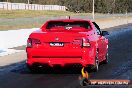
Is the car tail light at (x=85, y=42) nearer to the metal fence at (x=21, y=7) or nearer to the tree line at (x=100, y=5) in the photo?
the metal fence at (x=21, y=7)

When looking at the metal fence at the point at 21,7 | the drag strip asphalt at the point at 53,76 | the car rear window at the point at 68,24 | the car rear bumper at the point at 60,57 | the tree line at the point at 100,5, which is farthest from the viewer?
the tree line at the point at 100,5

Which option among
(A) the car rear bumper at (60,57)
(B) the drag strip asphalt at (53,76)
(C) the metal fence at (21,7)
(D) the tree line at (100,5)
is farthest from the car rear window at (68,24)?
(D) the tree line at (100,5)

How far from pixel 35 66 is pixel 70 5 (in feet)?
480

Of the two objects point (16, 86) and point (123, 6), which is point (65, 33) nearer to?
point (16, 86)

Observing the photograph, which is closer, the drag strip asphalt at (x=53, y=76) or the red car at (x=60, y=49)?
the drag strip asphalt at (x=53, y=76)

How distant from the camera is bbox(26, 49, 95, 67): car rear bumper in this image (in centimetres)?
1225

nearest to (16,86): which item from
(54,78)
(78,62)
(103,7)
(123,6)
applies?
(54,78)

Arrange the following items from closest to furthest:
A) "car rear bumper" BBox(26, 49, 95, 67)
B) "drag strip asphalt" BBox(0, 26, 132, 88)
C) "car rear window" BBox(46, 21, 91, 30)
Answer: "drag strip asphalt" BBox(0, 26, 132, 88) < "car rear bumper" BBox(26, 49, 95, 67) < "car rear window" BBox(46, 21, 91, 30)

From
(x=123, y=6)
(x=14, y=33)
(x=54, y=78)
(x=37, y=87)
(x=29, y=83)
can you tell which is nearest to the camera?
(x=37, y=87)

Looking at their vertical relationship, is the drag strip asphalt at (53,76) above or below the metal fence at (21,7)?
above

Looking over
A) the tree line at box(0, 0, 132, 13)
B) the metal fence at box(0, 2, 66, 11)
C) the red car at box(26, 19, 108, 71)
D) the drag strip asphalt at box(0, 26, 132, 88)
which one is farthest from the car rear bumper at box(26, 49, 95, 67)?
the tree line at box(0, 0, 132, 13)

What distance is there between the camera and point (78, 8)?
158 m

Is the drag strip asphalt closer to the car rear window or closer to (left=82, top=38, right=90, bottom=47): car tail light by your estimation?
(left=82, top=38, right=90, bottom=47): car tail light

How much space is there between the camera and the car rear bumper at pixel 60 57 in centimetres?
1225
